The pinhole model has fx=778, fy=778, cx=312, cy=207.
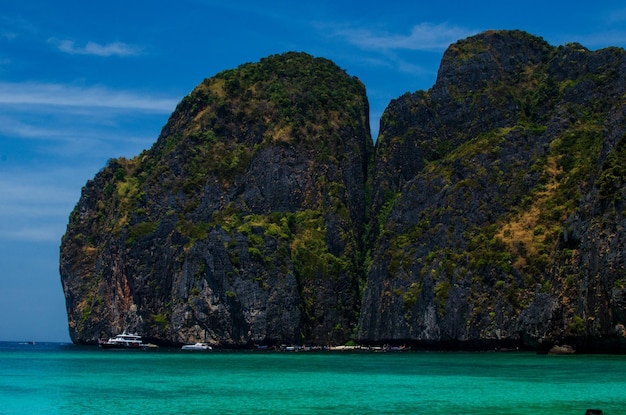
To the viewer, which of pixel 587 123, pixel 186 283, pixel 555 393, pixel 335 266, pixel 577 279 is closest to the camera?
pixel 555 393

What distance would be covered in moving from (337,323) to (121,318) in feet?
136

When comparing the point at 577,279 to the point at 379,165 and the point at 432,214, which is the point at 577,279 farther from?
the point at 379,165

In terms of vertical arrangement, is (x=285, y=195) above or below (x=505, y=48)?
below

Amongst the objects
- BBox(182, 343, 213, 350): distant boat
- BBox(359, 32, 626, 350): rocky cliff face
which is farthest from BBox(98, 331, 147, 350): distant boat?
BBox(359, 32, 626, 350): rocky cliff face

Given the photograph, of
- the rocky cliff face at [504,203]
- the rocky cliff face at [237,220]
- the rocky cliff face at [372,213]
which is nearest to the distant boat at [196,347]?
the rocky cliff face at [237,220]

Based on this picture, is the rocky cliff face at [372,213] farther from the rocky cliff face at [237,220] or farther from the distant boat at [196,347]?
the distant boat at [196,347]

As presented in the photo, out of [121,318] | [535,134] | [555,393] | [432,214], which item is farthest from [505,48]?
[555,393]

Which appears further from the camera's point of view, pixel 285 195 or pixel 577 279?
pixel 285 195

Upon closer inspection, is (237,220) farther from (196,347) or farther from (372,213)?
(196,347)

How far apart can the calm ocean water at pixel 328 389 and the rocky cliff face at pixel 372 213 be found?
23.0 m

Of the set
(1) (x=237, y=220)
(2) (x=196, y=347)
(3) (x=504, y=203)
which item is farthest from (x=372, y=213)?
(2) (x=196, y=347)

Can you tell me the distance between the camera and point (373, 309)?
130500 millimetres

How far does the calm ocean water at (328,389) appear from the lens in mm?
39406

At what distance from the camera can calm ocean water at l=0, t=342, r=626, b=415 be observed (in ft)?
129
